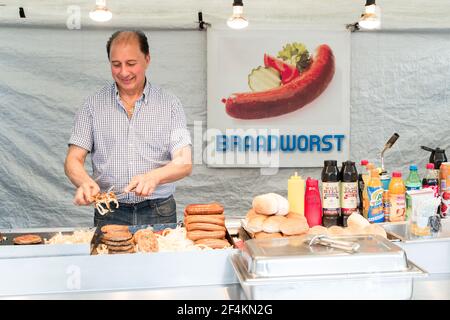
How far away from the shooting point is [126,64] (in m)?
2.80

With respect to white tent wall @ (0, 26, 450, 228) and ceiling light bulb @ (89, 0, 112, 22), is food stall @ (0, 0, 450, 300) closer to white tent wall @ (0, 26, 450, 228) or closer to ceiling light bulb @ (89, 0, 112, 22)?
white tent wall @ (0, 26, 450, 228)

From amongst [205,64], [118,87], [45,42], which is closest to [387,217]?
[118,87]

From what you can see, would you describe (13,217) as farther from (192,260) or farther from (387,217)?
(387,217)

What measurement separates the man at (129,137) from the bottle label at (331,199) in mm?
820

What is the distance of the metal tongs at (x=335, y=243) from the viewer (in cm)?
152

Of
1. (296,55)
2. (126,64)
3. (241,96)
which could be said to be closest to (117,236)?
(126,64)

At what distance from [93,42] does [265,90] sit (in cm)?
122

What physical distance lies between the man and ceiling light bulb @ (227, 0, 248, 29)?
649 mm

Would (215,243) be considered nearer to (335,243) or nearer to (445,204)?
(335,243)

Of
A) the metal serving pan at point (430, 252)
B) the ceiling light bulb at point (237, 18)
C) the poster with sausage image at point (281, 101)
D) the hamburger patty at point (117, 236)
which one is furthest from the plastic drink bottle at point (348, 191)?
the poster with sausage image at point (281, 101)

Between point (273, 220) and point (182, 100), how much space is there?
5.84 ft

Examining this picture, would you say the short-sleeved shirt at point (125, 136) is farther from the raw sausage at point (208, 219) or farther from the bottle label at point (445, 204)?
the bottle label at point (445, 204)

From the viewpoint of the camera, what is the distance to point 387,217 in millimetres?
2229

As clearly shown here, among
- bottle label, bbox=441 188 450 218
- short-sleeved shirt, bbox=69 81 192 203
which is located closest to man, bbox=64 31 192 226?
short-sleeved shirt, bbox=69 81 192 203
